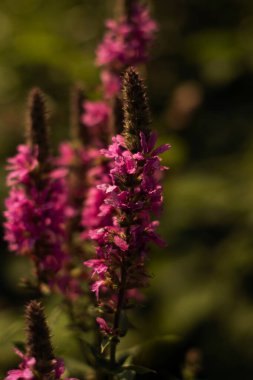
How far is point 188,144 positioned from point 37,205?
4.01m

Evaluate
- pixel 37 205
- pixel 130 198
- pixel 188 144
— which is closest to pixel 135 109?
pixel 130 198

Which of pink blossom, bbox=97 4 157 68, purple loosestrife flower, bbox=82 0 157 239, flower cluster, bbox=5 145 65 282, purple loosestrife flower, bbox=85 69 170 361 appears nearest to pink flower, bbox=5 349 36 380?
purple loosestrife flower, bbox=85 69 170 361

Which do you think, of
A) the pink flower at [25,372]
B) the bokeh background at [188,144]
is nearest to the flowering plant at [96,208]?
the pink flower at [25,372]

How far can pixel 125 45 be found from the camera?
172 inches

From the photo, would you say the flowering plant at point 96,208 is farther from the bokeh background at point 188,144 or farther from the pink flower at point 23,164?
the bokeh background at point 188,144

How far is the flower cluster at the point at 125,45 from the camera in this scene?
4348 mm

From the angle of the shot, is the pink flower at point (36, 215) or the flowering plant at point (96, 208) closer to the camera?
the flowering plant at point (96, 208)

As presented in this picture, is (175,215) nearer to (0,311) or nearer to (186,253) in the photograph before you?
(186,253)

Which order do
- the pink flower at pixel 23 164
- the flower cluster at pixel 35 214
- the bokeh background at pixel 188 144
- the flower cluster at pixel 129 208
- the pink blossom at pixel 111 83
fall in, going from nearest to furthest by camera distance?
the flower cluster at pixel 129 208, the flower cluster at pixel 35 214, the pink flower at pixel 23 164, the pink blossom at pixel 111 83, the bokeh background at pixel 188 144

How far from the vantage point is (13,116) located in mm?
8164

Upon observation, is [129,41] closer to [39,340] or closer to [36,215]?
[36,215]

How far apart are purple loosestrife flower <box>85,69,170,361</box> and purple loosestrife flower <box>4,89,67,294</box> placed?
796mm

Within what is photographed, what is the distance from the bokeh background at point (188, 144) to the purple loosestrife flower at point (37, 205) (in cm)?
113

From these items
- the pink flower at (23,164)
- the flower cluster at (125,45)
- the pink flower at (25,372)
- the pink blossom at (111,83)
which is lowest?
the pink flower at (25,372)
